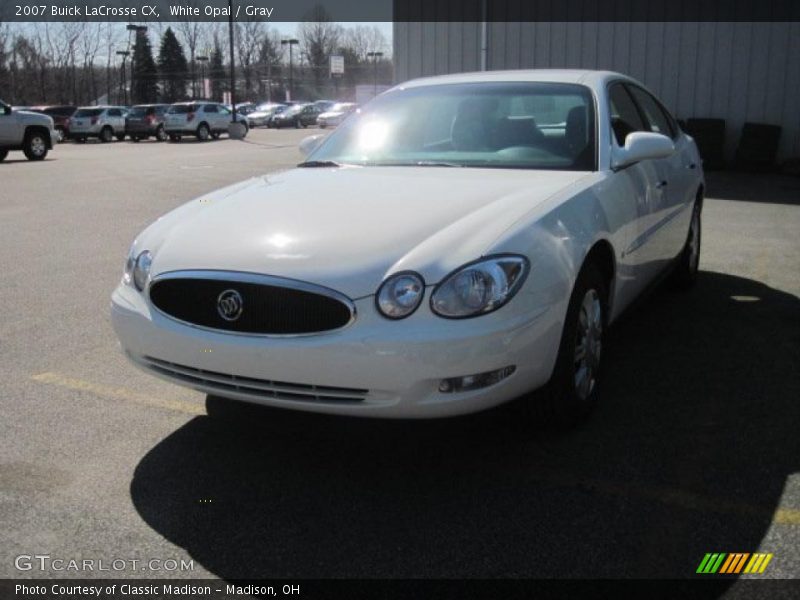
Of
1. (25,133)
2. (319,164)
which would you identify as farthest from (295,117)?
(319,164)

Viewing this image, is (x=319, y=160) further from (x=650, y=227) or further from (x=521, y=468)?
(x=521, y=468)

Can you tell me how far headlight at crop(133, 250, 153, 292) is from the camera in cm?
349

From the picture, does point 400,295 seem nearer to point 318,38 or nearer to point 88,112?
point 88,112

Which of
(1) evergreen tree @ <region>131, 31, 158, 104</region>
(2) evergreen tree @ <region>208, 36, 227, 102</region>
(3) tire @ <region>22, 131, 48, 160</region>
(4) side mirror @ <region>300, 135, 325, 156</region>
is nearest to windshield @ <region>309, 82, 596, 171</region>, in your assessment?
(4) side mirror @ <region>300, 135, 325, 156</region>

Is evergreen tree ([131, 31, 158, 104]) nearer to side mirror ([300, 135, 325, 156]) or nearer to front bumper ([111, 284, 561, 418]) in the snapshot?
side mirror ([300, 135, 325, 156])

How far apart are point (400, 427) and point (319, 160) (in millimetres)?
1690

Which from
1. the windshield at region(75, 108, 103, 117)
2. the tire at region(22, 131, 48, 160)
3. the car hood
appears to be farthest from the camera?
the windshield at region(75, 108, 103, 117)

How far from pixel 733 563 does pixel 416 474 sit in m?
1.20

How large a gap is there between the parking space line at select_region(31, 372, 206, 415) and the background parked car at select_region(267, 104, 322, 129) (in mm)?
48648

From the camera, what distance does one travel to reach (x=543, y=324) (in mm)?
3209

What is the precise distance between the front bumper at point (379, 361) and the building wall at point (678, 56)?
52.8 feet

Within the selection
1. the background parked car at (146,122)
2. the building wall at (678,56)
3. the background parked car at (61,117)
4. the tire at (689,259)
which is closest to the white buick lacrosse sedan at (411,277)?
the tire at (689,259)

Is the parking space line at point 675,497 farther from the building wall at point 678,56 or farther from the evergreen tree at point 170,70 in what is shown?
the evergreen tree at point 170,70

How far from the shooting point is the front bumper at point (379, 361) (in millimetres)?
2945
